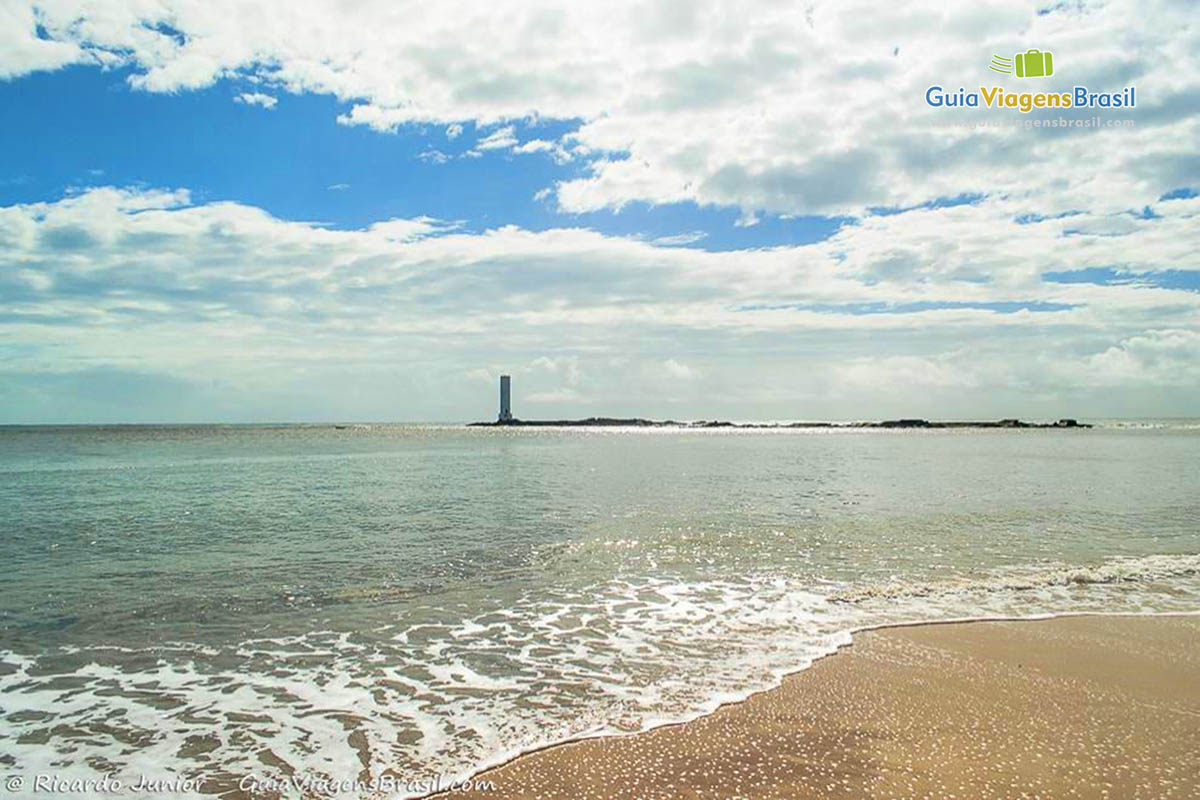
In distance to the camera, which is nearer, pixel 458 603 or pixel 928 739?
pixel 928 739

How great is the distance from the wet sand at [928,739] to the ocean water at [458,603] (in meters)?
0.63

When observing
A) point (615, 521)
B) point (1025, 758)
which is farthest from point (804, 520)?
point (1025, 758)

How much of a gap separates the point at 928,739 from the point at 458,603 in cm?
862

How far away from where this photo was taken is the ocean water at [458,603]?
7.98 metres

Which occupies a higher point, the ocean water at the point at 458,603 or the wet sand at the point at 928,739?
the wet sand at the point at 928,739

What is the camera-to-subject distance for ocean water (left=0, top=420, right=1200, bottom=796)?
314 inches

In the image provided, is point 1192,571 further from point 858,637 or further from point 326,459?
point 326,459

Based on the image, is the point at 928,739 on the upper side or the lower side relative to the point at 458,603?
upper

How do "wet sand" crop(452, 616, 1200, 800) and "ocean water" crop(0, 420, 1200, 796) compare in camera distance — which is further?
"ocean water" crop(0, 420, 1200, 796)

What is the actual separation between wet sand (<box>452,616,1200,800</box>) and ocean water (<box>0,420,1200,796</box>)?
0.63 metres

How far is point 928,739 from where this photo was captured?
290 inches

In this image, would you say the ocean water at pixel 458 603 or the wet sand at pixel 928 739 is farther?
the ocean water at pixel 458 603

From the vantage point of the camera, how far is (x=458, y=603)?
13398mm

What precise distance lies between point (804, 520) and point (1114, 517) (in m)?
11.1
